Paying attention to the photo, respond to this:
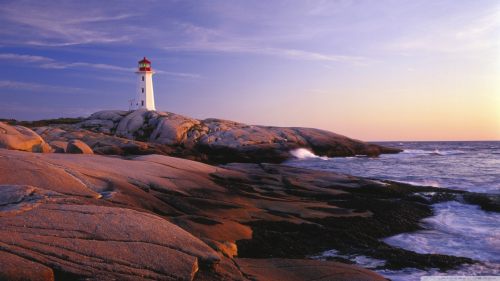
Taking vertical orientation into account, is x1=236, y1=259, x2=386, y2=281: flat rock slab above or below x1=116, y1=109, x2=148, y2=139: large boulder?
below

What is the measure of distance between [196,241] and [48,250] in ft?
7.47

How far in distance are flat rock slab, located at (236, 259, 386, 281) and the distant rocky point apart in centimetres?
2505

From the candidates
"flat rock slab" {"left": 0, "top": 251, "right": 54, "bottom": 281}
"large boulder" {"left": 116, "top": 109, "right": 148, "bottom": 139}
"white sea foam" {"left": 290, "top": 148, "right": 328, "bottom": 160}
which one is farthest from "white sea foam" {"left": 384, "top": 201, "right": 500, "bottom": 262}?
"large boulder" {"left": 116, "top": 109, "right": 148, "bottom": 139}

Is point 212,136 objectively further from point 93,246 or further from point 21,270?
point 21,270

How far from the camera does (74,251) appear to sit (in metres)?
5.88

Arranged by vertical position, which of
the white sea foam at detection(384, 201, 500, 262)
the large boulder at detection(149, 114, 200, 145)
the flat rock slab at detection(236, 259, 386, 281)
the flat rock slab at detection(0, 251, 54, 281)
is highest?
the large boulder at detection(149, 114, 200, 145)

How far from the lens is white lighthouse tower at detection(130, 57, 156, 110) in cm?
5838

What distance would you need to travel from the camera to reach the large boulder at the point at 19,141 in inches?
651

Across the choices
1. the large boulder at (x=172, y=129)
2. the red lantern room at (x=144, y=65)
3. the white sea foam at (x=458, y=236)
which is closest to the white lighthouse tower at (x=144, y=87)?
the red lantern room at (x=144, y=65)

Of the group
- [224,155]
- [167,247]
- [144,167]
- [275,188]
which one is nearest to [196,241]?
[167,247]

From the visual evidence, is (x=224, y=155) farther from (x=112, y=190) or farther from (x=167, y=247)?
(x=167, y=247)

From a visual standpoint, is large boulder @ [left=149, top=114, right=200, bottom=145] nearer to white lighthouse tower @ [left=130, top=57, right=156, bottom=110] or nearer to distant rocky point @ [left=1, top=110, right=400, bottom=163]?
distant rocky point @ [left=1, top=110, right=400, bottom=163]

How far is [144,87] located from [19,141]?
139 ft

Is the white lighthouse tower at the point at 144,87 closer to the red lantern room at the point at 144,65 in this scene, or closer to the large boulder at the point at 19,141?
the red lantern room at the point at 144,65
